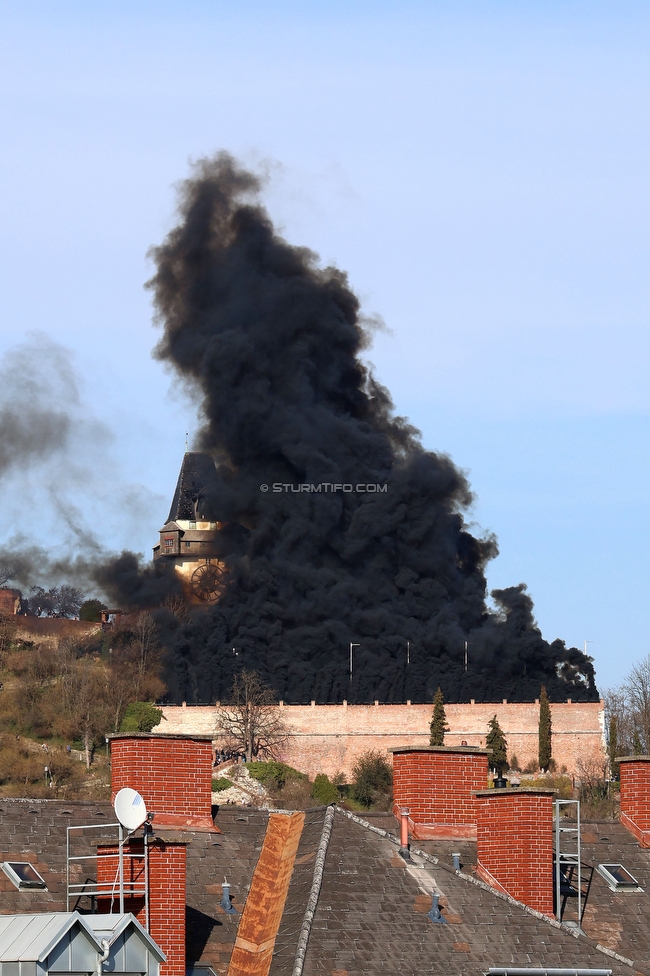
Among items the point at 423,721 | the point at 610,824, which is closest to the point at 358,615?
the point at 423,721

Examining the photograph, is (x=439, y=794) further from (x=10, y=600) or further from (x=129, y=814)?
(x=10, y=600)

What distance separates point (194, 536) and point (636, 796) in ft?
292

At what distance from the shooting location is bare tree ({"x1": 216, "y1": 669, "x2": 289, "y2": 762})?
8756cm

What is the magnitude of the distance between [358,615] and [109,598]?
17.3 meters

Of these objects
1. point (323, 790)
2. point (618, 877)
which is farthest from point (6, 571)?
point (618, 877)

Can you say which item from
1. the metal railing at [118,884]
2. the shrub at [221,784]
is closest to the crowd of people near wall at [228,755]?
the shrub at [221,784]

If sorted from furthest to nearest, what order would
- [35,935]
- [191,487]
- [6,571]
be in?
1. [6,571]
2. [191,487]
3. [35,935]

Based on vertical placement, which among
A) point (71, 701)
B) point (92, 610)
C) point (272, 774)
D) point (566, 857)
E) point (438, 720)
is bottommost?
point (566, 857)

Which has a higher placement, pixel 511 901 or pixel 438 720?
pixel 438 720

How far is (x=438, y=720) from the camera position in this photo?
8756 centimetres

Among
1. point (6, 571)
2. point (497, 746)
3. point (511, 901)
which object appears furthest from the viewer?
point (6, 571)

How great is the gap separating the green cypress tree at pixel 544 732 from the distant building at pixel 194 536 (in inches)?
874

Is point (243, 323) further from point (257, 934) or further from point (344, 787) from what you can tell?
point (257, 934)

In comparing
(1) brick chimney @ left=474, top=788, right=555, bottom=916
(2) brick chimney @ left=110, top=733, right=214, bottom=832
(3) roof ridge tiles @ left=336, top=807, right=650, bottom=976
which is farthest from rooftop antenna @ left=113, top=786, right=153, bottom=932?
(1) brick chimney @ left=474, top=788, right=555, bottom=916
